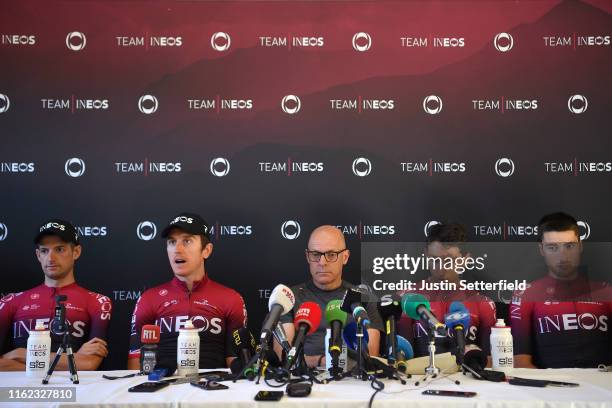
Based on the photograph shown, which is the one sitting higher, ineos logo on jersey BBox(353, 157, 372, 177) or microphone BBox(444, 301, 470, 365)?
ineos logo on jersey BBox(353, 157, 372, 177)

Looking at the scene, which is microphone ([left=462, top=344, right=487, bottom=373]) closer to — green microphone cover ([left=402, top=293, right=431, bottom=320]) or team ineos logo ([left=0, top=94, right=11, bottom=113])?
green microphone cover ([left=402, top=293, right=431, bottom=320])

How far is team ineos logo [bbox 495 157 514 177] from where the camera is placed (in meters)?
4.35

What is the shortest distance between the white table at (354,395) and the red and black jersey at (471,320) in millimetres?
1308

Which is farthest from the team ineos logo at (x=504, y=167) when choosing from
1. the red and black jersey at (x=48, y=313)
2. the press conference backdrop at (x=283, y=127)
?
the red and black jersey at (x=48, y=313)

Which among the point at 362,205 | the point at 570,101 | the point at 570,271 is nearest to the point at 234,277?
the point at 362,205

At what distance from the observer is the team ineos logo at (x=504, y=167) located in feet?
14.3

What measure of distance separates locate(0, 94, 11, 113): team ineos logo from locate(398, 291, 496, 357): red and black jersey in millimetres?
3226

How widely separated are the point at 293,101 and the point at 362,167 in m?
0.72

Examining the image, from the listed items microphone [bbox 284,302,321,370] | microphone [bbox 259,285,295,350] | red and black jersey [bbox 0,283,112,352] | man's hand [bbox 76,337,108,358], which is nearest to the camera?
microphone [bbox 259,285,295,350]

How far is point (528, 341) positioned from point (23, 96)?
12.9 ft

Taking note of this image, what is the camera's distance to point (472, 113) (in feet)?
14.5

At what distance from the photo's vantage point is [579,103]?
173 inches

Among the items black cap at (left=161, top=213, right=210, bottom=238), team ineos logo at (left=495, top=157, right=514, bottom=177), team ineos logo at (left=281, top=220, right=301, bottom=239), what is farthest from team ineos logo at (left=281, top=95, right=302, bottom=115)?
team ineos logo at (left=495, top=157, right=514, bottom=177)

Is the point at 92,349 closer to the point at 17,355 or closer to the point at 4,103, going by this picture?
the point at 17,355
